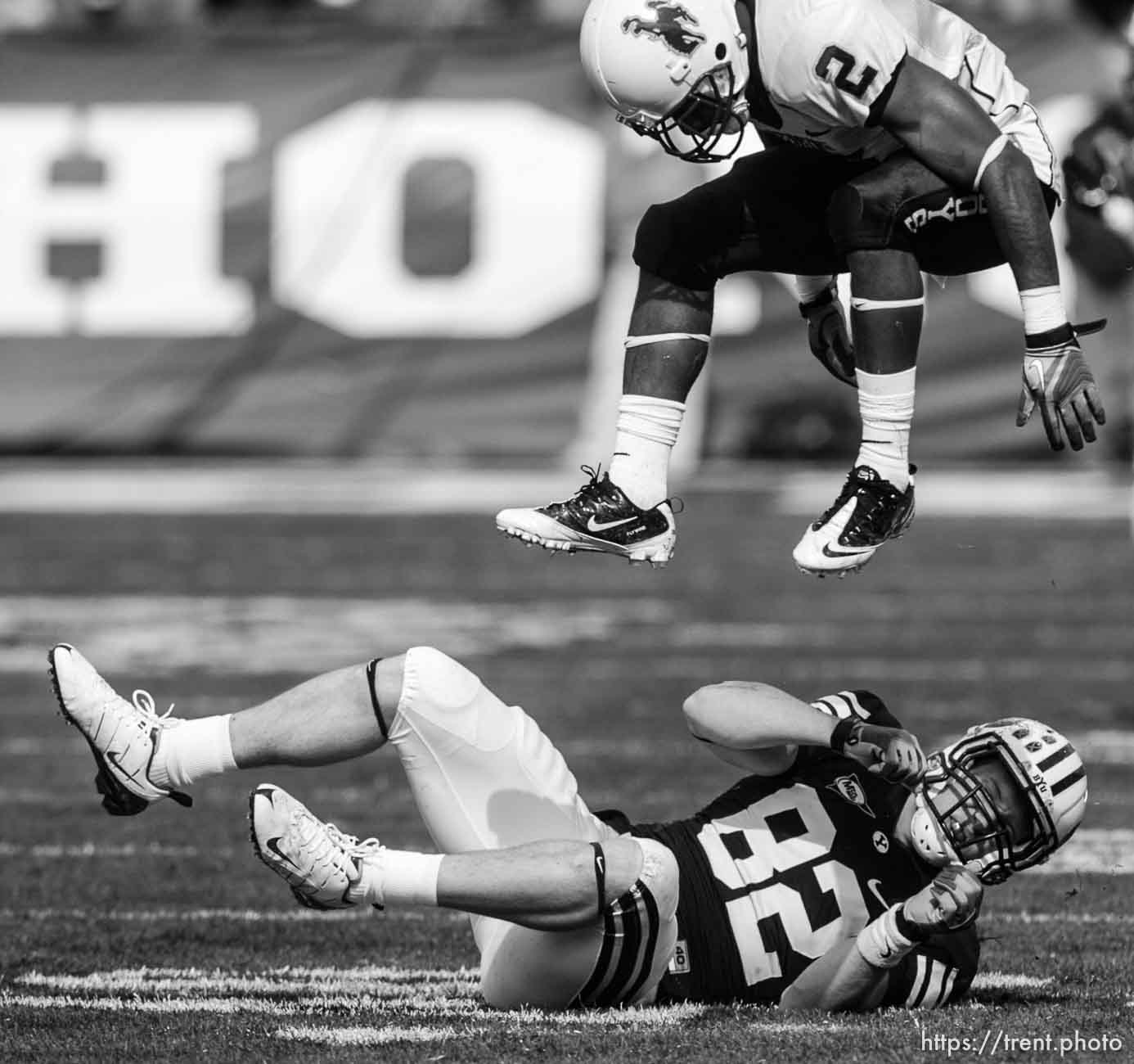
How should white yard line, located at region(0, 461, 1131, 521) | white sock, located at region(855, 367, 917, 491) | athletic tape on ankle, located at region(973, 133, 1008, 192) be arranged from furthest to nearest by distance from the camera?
white yard line, located at region(0, 461, 1131, 521) → white sock, located at region(855, 367, 917, 491) → athletic tape on ankle, located at region(973, 133, 1008, 192)

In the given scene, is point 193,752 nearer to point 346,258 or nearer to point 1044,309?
point 1044,309

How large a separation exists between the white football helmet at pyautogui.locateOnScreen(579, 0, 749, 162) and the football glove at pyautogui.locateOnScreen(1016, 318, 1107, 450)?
0.81 meters

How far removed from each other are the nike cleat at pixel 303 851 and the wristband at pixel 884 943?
37.6 inches

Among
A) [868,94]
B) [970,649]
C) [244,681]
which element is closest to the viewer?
[868,94]

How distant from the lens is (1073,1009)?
181 inches

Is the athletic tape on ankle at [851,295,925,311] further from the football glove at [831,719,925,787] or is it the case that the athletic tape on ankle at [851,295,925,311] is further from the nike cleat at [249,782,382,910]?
the nike cleat at [249,782,382,910]

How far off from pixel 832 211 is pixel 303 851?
184 centimetres

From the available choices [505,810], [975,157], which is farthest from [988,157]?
[505,810]

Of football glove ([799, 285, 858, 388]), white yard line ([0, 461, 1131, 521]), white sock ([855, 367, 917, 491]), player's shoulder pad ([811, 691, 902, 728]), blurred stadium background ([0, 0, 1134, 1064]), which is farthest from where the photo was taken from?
white yard line ([0, 461, 1131, 521])

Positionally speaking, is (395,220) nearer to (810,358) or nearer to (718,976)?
(810,358)

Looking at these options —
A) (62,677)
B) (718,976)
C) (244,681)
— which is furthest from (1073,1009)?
(244,681)

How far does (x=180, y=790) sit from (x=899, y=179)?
80.4 inches

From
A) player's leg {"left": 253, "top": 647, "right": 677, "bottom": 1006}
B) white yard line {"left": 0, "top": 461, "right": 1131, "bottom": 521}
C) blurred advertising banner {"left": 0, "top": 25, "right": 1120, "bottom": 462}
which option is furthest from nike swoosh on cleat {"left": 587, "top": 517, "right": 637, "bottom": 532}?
blurred advertising banner {"left": 0, "top": 25, "right": 1120, "bottom": 462}

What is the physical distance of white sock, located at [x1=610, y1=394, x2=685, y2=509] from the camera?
17.1ft
